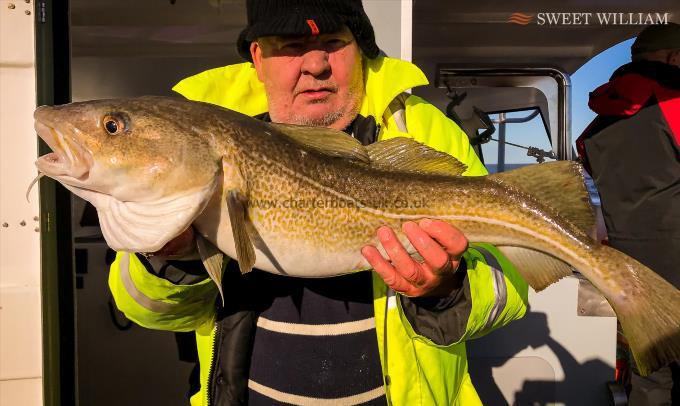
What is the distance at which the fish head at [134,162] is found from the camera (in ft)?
5.28

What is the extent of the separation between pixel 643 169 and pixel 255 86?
9.89ft

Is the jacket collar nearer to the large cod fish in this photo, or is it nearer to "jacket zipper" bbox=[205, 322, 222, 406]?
the large cod fish

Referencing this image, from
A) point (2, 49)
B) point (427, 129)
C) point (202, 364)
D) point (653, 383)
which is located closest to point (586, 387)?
point (653, 383)

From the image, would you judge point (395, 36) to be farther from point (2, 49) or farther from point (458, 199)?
point (2, 49)

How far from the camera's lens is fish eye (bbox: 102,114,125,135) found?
163 cm

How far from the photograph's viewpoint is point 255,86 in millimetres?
2699

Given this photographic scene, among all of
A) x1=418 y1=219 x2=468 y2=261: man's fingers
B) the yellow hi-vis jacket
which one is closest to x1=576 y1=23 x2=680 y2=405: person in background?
the yellow hi-vis jacket

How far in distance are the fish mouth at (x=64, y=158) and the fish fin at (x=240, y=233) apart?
1.61 feet

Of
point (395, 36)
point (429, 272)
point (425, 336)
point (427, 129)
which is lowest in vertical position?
point (425, 336)

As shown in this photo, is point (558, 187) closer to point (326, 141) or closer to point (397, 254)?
point (397, 254)

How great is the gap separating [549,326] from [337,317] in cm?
214

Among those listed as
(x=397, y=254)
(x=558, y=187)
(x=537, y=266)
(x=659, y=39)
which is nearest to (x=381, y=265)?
(x=397, y=254)

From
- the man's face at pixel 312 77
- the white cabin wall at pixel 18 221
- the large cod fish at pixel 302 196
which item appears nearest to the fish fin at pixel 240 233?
the large cod fish at pixel 302 196

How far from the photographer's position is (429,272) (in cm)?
189
